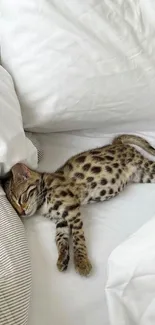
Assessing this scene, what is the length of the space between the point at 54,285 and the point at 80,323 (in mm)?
92

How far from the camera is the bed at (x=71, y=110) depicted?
95 centimetres

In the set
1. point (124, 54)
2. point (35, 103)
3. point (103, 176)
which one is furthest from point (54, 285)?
point (124, 54)

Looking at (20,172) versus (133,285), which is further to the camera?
(20,172)

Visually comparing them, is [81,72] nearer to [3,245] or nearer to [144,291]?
[3,245]

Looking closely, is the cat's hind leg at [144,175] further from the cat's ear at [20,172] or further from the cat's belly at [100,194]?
the cat's ear at [20,172]

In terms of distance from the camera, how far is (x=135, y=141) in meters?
1.29

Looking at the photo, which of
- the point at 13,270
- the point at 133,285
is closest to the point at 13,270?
the point at 13,270

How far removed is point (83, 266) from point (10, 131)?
33 centimetres

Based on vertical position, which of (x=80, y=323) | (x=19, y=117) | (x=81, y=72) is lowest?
(x=80, y=323)

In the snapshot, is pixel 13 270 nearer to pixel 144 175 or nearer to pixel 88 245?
pixel 88 245

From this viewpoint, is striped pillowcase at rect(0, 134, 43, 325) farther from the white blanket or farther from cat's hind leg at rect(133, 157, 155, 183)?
cat's hind leg at rect(133, 157, 155, 183)

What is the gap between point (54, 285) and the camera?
0.96 m

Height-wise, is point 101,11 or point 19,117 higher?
point 101,11

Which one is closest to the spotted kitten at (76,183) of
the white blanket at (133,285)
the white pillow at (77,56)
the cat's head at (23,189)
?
the cat's head at (23,189)
